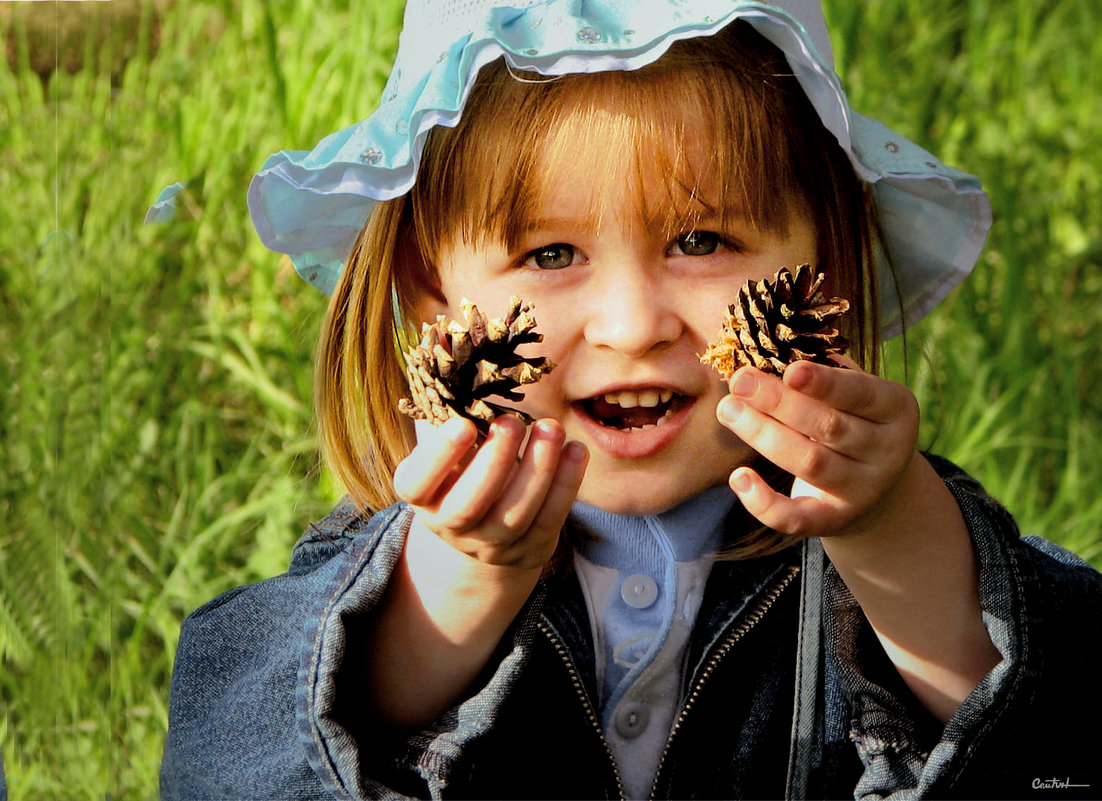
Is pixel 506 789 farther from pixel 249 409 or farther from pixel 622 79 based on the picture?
pixel 249 409

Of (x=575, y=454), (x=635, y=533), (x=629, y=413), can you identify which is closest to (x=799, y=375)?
(x=575, y=454)

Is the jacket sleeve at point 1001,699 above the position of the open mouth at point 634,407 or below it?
below

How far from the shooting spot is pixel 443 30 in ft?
4.08

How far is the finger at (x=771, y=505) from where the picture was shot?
3.25 feet

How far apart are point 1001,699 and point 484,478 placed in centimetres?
52

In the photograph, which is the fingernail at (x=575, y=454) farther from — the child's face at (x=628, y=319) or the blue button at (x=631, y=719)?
the blue button at (x=631, y=719)

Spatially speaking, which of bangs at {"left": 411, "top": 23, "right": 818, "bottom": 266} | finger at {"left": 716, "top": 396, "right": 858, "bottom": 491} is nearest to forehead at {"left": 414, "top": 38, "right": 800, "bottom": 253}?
bangs at {"left": 411, "top": 23, "right": 818, "bottom": 266}

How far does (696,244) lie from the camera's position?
122cm

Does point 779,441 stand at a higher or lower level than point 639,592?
higher

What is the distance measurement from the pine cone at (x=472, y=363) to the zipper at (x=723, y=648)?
0.43 m

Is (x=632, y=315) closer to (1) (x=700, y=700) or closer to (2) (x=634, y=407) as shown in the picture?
(2) (x=634, y=407)

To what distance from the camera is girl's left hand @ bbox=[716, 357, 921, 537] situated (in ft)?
3.22

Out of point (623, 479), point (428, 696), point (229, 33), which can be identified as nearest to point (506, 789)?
point (428, 696)

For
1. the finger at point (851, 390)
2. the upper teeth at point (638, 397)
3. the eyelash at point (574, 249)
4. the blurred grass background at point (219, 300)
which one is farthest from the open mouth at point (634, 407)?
the blurred grass background at point (219, 300)
